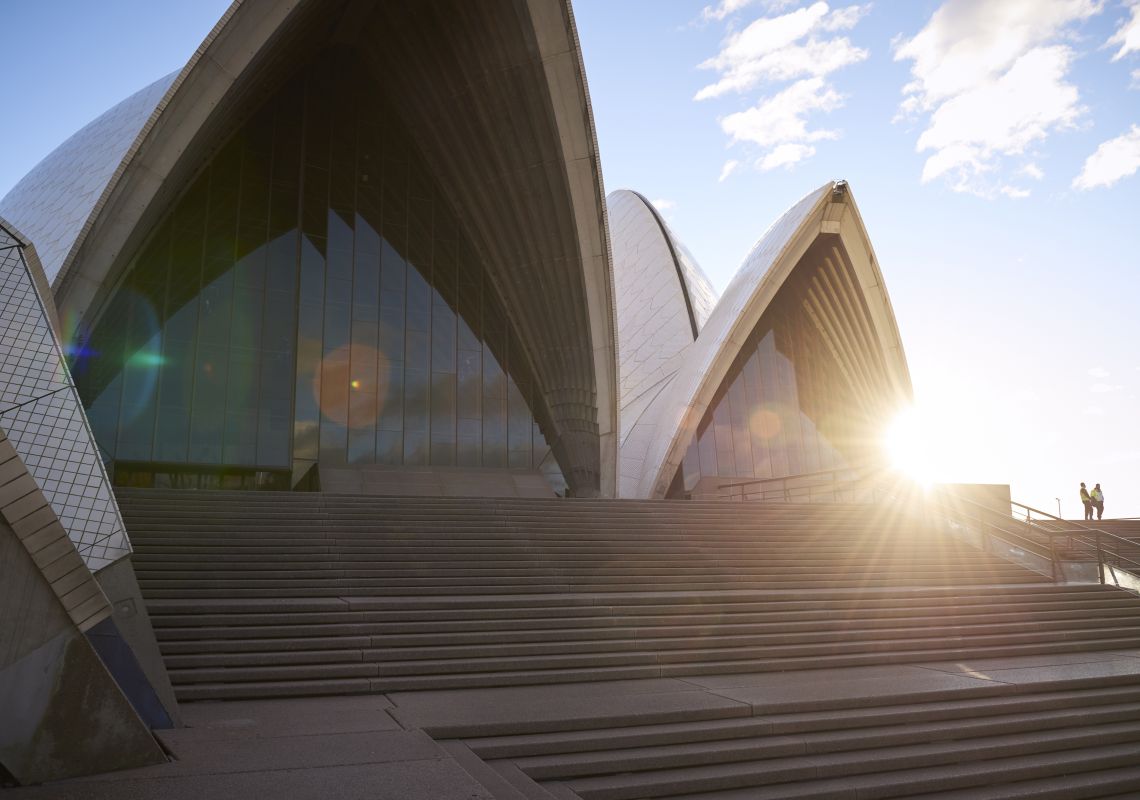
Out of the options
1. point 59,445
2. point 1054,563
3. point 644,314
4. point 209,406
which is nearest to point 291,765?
point 59,445

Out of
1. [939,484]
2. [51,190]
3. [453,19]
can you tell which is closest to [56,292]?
[51,190]

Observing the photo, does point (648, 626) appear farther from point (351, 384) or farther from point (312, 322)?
point (312, 322)

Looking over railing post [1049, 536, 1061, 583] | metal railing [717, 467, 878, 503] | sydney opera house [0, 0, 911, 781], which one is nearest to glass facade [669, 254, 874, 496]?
sydney opera house [0, 0, 911, 781]

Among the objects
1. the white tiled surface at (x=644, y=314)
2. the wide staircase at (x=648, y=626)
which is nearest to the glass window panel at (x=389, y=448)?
the white tiled surface at (x=644, y=314)

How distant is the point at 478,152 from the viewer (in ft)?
70.2

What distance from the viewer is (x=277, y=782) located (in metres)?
4.26

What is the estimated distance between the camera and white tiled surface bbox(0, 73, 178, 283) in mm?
16703

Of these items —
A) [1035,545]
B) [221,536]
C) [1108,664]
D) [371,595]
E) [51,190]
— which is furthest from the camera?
[51,190]

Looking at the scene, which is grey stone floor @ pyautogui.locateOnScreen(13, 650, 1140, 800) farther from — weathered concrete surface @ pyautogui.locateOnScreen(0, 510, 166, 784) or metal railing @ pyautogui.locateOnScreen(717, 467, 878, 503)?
metal railing @ pyautogui.locateOnScreen(717, 467, 878, 503)

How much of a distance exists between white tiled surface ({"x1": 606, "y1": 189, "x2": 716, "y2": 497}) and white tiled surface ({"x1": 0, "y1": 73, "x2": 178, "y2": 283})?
44.8 feet

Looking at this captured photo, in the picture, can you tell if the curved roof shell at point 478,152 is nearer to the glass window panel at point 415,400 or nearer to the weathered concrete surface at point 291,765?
the glass window panel at point 415,400

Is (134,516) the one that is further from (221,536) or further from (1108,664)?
(1108,664)

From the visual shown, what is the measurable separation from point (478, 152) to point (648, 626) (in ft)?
51.1

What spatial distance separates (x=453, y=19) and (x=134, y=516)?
13.4 m
